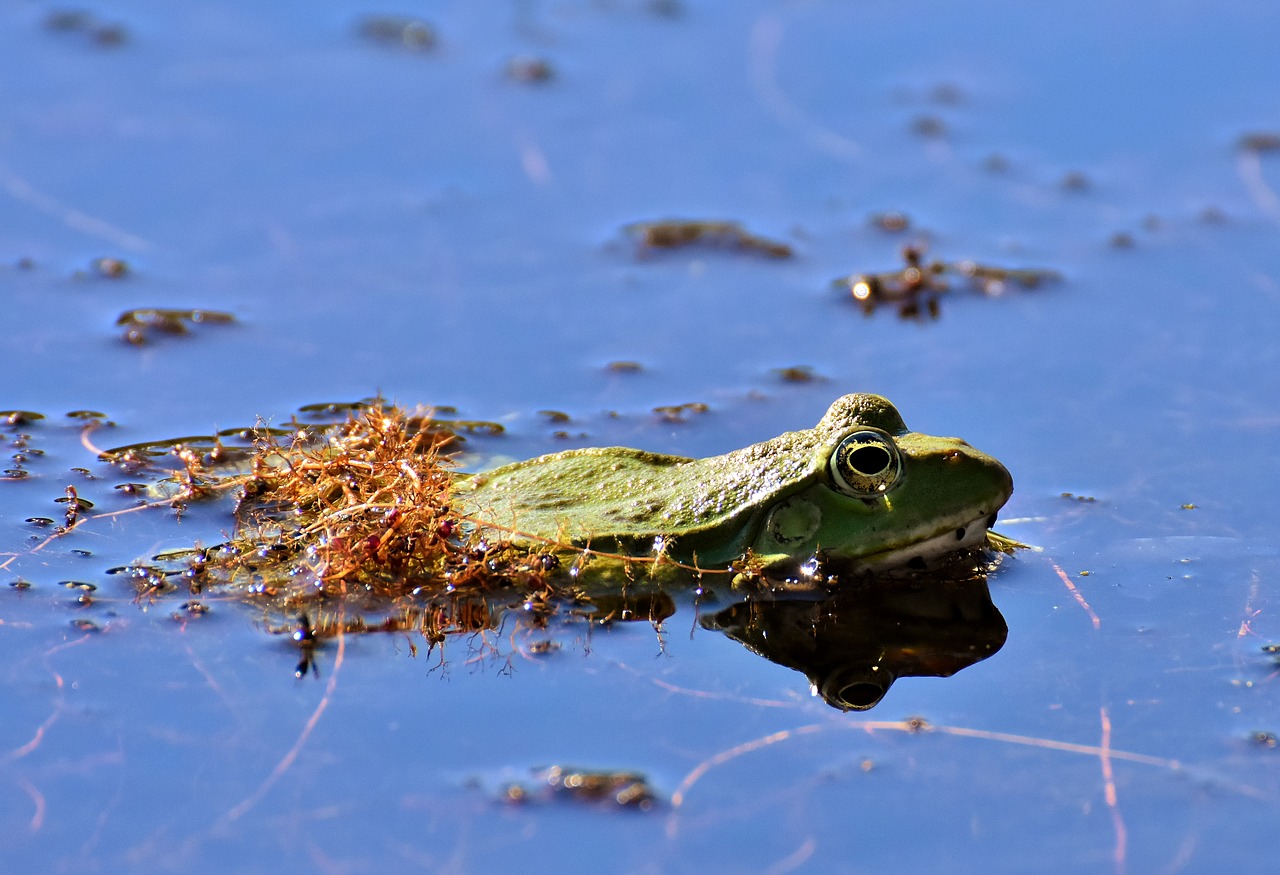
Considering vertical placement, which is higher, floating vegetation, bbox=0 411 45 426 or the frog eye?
floating vegetation, bbox=0 411 45 426

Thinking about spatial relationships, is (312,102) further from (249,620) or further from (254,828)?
(254,828)

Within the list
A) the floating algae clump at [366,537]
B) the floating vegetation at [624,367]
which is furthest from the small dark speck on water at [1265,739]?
the floating vegetation at [624,367]

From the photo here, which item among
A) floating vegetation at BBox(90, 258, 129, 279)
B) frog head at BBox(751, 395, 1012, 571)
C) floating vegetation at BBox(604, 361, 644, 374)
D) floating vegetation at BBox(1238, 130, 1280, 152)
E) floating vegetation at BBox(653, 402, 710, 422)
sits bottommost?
frog head at BBox(751, 395, 1012, 571)

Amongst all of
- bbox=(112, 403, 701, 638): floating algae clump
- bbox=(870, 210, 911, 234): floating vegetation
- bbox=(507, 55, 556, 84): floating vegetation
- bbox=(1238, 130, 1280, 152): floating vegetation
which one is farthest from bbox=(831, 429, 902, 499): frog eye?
bbox=(507, 55, 556, 84): floating vegetation

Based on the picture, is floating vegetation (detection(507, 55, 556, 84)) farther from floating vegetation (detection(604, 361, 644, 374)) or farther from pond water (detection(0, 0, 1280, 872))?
floating vegetation (detection(604, 361, 644, 374))

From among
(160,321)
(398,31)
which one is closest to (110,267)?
(160,321)

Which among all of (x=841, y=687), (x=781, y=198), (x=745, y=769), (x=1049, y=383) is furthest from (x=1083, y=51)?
(x=745, y=769)

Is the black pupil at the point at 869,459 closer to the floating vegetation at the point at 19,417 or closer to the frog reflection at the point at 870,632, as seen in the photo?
the frog reflection at the point at 870,632
